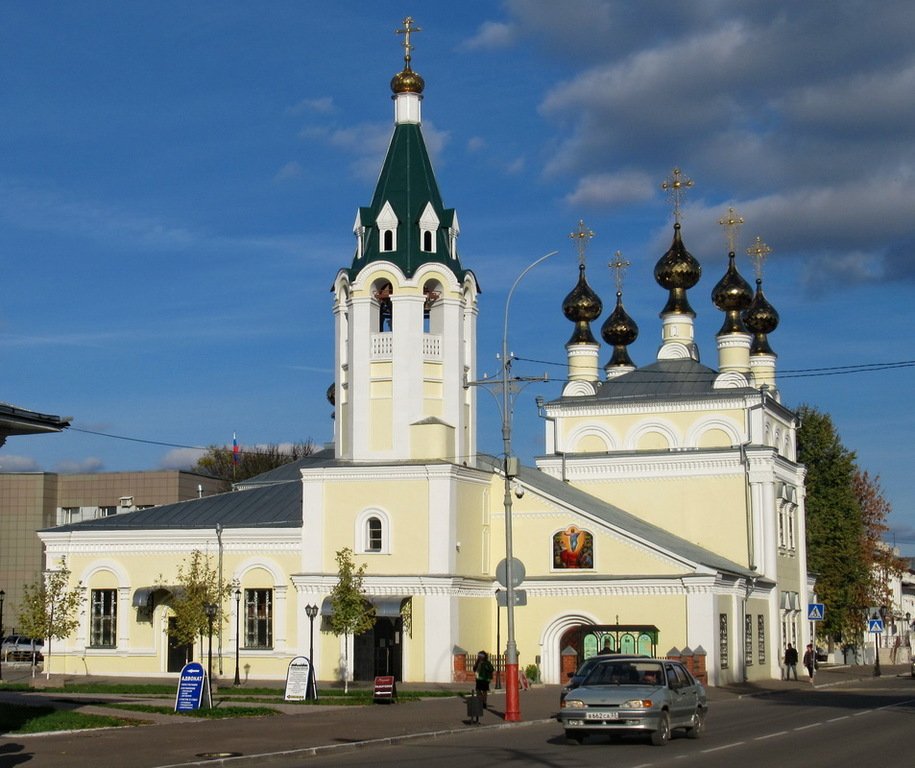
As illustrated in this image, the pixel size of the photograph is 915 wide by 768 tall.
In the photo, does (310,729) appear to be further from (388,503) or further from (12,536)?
(12,536)

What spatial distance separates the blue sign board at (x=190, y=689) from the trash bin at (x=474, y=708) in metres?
5.41

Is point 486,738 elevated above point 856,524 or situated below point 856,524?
below

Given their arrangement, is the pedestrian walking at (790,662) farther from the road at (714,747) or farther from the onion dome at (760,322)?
the road at (714,747)

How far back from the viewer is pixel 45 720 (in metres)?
25.4

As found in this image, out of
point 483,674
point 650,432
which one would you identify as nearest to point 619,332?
point 650,432

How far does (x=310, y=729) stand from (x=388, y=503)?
61.0ft

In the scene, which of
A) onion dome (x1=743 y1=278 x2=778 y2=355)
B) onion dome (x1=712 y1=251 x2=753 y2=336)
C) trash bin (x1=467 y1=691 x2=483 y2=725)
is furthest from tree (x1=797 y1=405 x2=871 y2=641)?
trash bin (x1=467 y1=691 x2=483 y2=725)

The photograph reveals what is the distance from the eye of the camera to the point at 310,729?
1021 inches

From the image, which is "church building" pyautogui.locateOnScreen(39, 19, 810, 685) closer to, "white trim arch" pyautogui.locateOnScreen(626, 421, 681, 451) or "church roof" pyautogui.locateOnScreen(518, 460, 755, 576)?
"church roof" pyautogui.locateOnScreen(518, 460, 755, 576)

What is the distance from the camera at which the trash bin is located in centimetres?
2742

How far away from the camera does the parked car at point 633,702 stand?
22484 mm

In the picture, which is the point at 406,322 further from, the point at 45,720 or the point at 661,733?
the point at 661,733

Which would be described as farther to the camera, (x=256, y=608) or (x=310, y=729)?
(x=256, y=608)

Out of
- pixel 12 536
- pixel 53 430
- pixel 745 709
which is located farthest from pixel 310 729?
pixel 12 536
